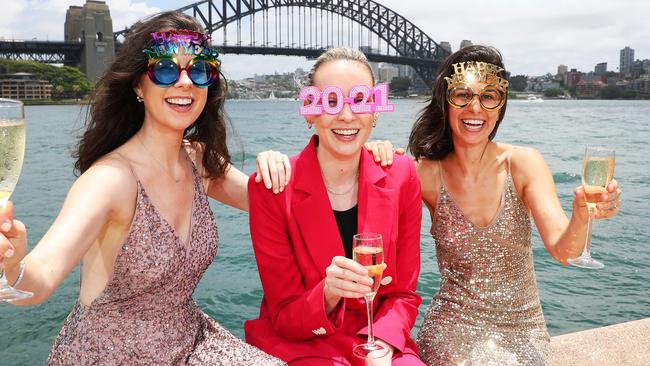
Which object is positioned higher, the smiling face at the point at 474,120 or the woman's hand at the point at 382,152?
the smiling face at the point at 474,120

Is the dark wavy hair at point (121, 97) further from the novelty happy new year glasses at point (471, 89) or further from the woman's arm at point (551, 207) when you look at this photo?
the woman's arm at point (551, 207)

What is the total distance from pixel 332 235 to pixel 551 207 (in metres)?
0.99

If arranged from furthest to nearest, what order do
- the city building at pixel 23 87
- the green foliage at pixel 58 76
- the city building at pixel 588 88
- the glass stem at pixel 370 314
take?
the city building at pixel 588 88, the green foliage at pixel 58 76, the city building at pixel 23 87, the glass stem at pixel 370 314

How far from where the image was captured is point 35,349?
465 centimetres

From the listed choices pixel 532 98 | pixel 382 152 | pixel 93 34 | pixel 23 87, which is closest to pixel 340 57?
pixel 382 152

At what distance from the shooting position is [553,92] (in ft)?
245

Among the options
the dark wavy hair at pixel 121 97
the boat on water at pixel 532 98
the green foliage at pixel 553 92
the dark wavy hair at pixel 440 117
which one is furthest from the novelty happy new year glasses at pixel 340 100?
the boat on water at pixel 532 98

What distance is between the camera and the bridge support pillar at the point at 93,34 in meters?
55.2

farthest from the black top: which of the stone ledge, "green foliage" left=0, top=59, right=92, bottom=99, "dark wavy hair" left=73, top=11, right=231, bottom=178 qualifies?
"green foliage" left=0, top=59, right=92, bottom=99

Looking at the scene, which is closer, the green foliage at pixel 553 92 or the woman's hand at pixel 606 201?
the woman's hand at pixel 606 201

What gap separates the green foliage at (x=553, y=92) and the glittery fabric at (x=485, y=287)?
253 ft

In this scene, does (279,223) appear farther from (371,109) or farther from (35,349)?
(35,349)

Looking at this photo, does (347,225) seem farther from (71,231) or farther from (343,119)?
(71,231)

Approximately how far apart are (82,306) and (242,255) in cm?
559
